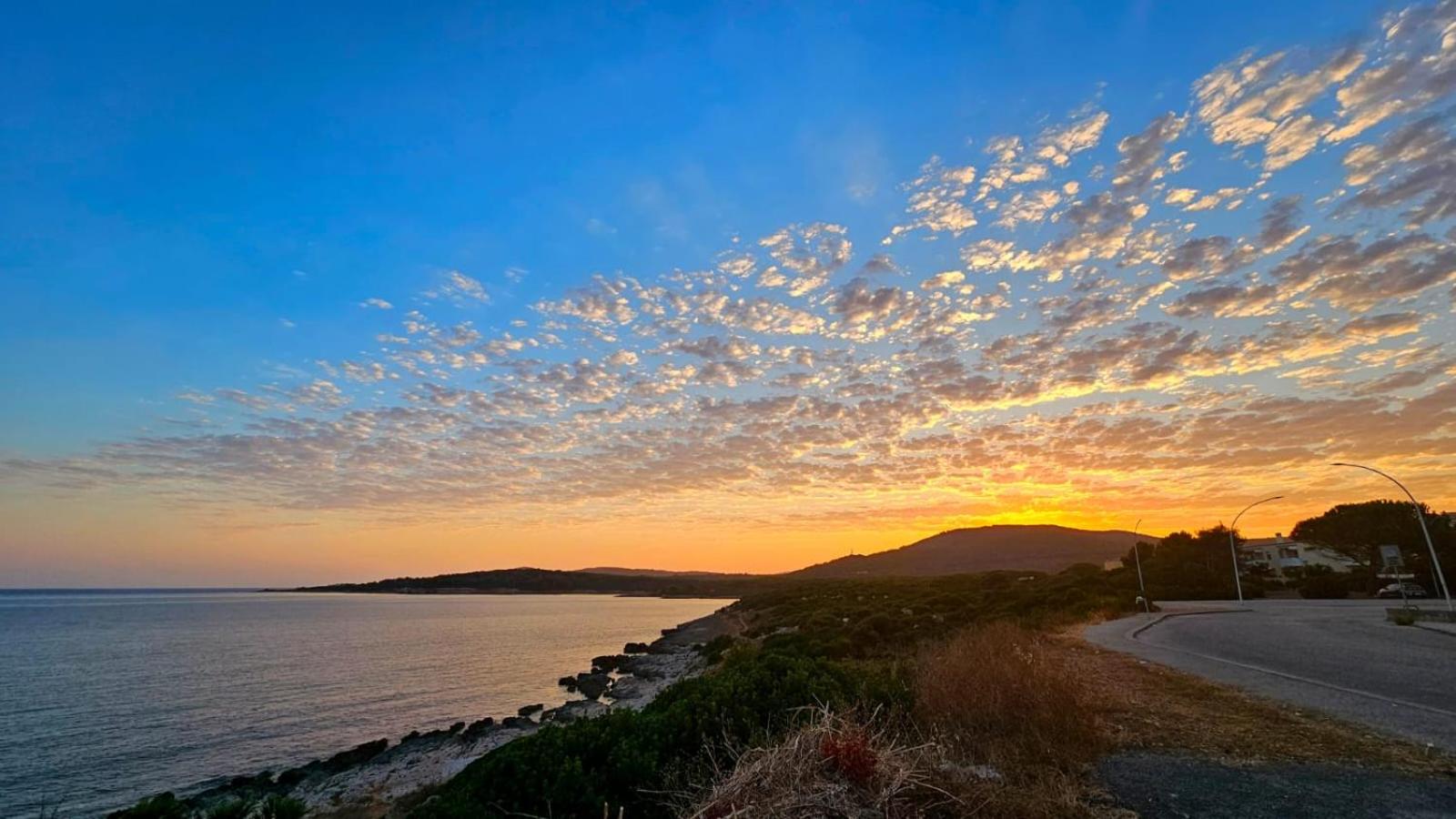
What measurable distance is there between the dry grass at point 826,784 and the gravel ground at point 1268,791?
10.8ft

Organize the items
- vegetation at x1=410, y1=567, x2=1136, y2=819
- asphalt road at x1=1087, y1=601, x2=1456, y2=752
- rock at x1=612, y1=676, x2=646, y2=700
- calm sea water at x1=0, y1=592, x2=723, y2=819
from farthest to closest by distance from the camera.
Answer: rock at x1=612, y1=676, x2=646, y2=700
calm sea water at x1=0, y1=592, x2=723, y2=819
asphalt road at x1=1087, y1=601, x2=1456, y2=752
vegetation at x1=410, y1=567, x2=1136, y2=819

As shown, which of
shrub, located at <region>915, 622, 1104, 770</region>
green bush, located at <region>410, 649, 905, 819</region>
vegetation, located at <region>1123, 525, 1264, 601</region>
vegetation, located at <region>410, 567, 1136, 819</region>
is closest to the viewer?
vegetation, located at <region>410, 567, 1136, 819</region>

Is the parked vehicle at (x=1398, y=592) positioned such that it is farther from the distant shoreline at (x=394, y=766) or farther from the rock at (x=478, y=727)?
the rock at (x=478, y=727)

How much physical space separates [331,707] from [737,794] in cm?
3599

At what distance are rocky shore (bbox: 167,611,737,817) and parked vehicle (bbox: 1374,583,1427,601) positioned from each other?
42.8 metres

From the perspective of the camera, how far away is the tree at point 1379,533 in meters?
50.6

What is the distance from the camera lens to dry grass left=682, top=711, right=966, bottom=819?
441cm

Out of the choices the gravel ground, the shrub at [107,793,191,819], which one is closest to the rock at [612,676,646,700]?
the shrub at [107,793,191,819]

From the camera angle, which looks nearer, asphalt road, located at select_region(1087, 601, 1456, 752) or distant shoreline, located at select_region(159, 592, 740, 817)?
asphalt road, located at select_region(1087, 601, 1456, 752)

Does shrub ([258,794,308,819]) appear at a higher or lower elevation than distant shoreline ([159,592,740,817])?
higher

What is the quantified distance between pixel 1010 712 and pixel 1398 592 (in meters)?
53.9

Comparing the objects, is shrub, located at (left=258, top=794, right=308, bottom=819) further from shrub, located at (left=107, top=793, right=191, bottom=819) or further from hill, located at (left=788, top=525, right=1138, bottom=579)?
hill, located at (left=788, top=525, right=1138, bottom=579)

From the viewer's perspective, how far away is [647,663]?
46719 millimetres

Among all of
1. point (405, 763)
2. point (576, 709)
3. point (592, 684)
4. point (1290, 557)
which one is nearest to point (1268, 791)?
point (405, 763)
